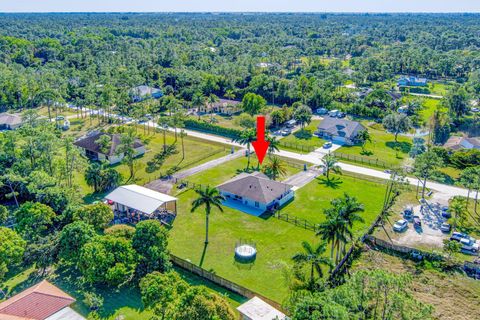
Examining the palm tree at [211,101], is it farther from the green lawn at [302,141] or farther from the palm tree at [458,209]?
the palm tree at [458,209]

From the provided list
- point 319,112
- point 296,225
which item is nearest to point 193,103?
point 319,112

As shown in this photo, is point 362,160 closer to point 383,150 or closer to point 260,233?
point 383,150

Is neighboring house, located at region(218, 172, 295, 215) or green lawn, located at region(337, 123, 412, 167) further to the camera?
green lawn, located at region(337, 123, 412, 167)

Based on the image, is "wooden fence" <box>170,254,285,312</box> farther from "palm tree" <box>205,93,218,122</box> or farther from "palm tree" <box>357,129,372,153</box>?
"palm tree" <box>205,93,218,122</box>

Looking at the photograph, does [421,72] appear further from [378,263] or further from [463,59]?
[378,263]

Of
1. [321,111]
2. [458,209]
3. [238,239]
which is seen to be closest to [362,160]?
[458,209]

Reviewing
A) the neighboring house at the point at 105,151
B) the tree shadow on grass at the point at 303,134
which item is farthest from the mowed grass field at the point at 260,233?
the tree shadow on grass at the point at 303,134

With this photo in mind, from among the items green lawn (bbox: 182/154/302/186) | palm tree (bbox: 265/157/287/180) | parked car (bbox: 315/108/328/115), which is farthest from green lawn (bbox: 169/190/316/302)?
parked car (bbox: 315/108/328/115)
